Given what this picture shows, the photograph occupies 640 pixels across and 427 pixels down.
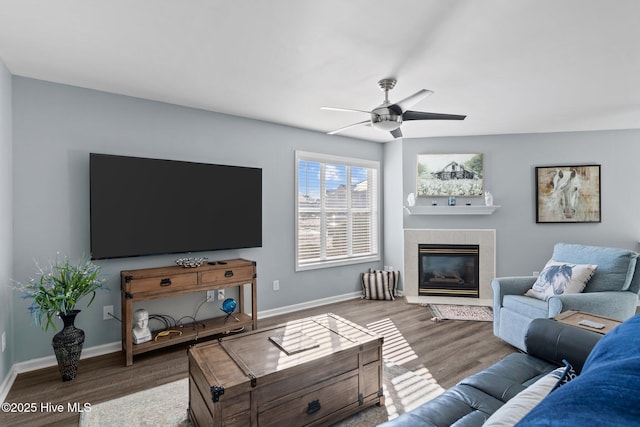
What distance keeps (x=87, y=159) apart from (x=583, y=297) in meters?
4.66

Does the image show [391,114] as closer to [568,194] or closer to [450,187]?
[450,187]

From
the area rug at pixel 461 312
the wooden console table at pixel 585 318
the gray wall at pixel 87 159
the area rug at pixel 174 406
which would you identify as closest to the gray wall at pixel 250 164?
the gray wall at pixel 87 159

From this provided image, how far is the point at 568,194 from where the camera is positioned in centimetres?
469

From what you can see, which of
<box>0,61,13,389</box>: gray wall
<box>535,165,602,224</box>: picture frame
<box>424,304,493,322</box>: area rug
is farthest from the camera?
<box>535,165,602,224</box>: picture frame

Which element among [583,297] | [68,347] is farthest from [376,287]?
[68,347]

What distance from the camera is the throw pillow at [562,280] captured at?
118 inches

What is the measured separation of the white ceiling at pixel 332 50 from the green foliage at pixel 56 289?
1688mm

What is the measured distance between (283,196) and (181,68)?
Answer: 2.02m

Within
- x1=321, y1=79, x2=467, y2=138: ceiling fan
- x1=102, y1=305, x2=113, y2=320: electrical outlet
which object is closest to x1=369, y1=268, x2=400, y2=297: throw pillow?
x1=321, y1=79, x2=467, y2=138: ceiling fan

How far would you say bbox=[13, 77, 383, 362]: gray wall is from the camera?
109 inches

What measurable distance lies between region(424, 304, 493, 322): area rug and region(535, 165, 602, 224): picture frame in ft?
5.37

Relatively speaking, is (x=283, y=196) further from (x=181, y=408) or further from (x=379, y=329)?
(x=181, y=408)

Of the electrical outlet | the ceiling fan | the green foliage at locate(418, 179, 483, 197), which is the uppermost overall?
the ceiling fan

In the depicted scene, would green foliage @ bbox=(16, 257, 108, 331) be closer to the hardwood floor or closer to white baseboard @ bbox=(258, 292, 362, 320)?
the hardwood floor
